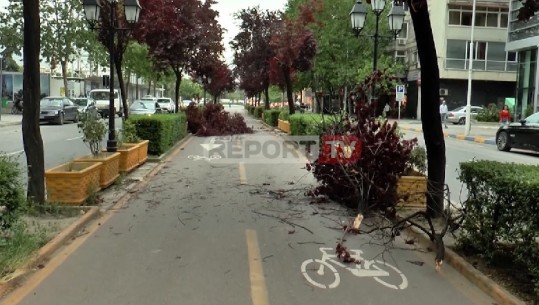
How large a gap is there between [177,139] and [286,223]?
12663 millimetres

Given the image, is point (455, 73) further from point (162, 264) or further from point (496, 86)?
point (162, 264)

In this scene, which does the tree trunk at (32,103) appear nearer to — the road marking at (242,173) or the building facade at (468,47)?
the road marking at (242,173)

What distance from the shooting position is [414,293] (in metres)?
4.99

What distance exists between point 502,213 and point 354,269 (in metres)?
1.53

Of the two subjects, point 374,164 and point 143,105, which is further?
point 143,105

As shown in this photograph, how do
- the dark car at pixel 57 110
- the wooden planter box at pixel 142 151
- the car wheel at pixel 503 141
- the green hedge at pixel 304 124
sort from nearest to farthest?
the wooden planter box at pixel 142 151
the green hedge at pixel 304 124
the car wheel at pixel 503 141
the dark car at pixel 57 110

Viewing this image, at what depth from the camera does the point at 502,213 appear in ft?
17.3

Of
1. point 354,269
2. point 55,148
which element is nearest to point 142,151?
point 55,148

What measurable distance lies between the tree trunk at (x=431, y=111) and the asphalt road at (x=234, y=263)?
88cm

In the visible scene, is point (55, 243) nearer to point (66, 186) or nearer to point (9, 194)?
point (9, 194)

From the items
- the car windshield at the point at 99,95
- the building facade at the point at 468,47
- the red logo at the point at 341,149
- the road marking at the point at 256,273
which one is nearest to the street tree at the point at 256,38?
the car windshield at the point at 99,95

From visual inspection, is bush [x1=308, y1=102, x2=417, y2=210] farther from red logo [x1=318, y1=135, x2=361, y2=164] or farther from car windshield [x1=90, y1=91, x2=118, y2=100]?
car windshield [x1=90, y1=91, x2=118, y2=100]

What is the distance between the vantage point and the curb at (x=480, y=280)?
468cm

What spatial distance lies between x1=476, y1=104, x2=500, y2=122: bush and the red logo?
128ft
